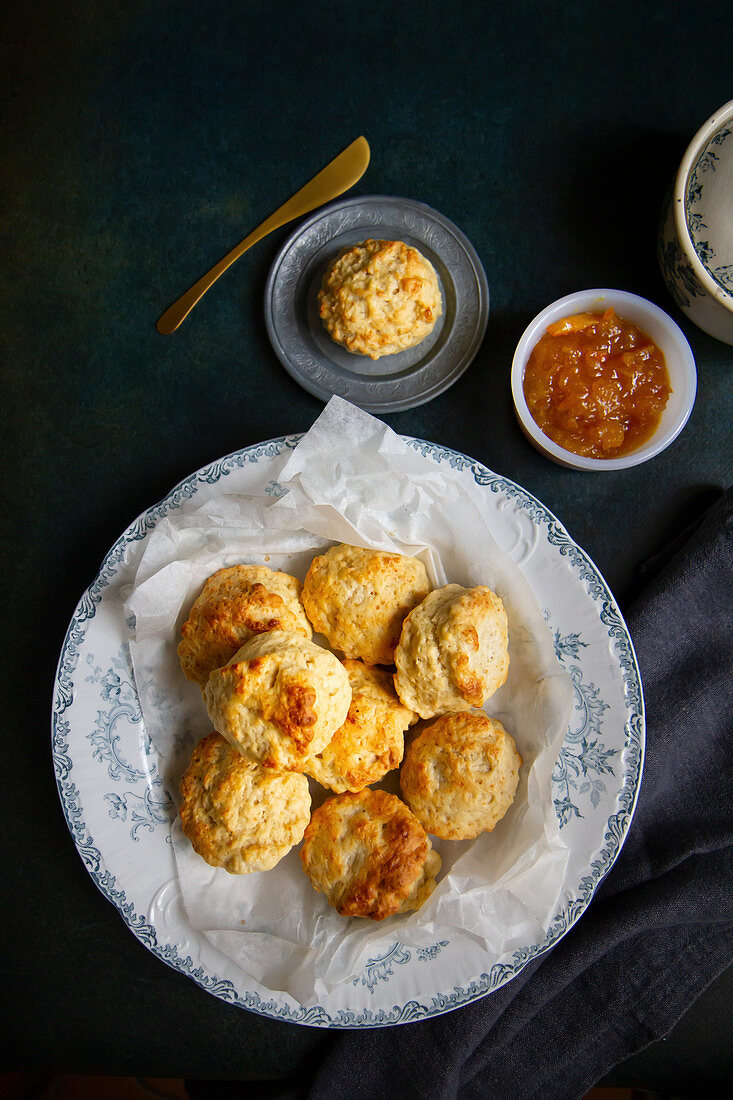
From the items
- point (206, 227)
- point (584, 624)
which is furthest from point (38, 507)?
point (584, 624)

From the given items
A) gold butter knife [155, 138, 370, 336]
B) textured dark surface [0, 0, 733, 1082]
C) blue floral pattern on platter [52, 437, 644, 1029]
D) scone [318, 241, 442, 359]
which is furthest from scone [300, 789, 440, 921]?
gold butter knife [155, 138, 370, 336]

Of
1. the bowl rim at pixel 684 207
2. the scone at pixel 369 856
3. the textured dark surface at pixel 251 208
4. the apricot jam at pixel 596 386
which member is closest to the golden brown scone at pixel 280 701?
the scone at pixel 369 856

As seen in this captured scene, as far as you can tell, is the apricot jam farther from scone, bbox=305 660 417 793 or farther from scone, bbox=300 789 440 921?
scone, bbox=300 789 440 921

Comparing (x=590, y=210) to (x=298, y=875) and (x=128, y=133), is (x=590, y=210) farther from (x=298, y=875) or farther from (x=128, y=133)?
(x=298, y=875)

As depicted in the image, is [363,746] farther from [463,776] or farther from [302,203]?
[302,203]

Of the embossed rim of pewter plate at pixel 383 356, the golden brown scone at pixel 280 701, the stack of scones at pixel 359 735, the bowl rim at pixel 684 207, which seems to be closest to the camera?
the golden brown scone at pixel 280 701

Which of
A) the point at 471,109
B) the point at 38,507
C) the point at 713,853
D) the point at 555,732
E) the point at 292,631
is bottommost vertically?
the point at 713,853

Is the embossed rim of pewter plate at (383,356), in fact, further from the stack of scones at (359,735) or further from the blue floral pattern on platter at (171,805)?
the stack of scones at (359,735)
